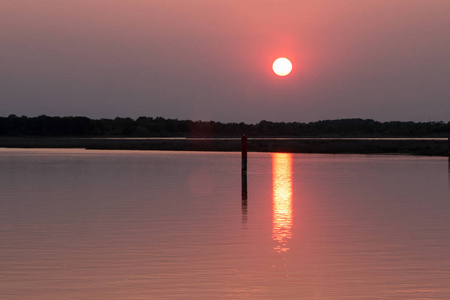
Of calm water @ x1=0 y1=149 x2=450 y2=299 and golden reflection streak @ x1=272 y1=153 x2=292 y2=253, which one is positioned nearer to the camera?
calm water @ x1=0 y1=149 x2=450 y2=299

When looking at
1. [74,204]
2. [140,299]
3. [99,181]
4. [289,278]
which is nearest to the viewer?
[140,299]

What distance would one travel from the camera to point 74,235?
1862 cm

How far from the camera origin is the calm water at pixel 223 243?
41.4 feet

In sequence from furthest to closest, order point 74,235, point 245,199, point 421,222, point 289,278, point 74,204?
point 245,199 → point 74,204 → point 421,222 → point 74,235 → point 289,278

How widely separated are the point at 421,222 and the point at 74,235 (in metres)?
9.86

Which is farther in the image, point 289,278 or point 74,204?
point 74,204

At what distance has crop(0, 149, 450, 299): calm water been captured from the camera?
12.6m

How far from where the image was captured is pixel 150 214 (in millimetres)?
23344

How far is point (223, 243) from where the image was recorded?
57.5ft

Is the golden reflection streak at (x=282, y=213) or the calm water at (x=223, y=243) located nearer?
the calm water at (x=223, y=243)

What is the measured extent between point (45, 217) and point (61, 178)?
18261 millimetres

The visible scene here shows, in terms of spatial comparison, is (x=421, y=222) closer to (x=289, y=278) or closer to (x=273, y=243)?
(x=273, y=243)

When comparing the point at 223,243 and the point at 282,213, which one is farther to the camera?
the point at 282,213

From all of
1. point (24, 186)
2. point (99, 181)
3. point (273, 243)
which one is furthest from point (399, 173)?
point (273, 243)
